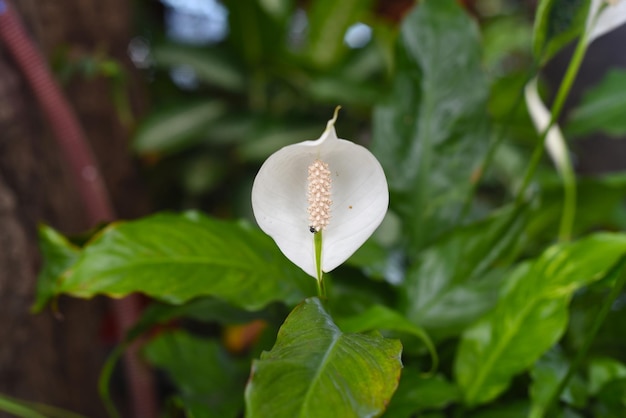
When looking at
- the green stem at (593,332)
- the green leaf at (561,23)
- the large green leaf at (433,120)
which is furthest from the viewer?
the large green leaf at (433,120)

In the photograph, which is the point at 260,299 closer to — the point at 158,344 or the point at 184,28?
the point at 158,344

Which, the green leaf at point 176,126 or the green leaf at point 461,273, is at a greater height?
the green leaf at point 176,126

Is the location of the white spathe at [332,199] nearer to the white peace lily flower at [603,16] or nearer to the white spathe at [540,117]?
the white peace lily flower at [603,16]

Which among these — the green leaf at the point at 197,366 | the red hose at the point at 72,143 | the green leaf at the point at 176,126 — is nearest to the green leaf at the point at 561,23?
the green leaf at the point at 197,366

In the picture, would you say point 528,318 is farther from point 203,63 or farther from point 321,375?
point 203,63

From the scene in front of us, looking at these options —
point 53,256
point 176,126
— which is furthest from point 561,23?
point 176,126

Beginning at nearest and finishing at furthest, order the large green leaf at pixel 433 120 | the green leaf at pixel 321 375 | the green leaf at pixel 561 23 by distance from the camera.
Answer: the green leaf at pixel 321 375, the green leaf at pixel 561 23, the large green leaf at pixel 433 120

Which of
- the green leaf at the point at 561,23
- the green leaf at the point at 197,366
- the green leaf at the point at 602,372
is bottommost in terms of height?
the green leaf at the point at 197,366
